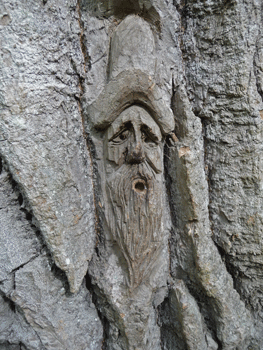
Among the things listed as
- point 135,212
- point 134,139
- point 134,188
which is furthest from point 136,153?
point 135,212

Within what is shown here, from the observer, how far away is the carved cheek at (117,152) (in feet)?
4.11

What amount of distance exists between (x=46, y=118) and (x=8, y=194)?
1.24ft

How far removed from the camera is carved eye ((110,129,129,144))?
1.25 metres

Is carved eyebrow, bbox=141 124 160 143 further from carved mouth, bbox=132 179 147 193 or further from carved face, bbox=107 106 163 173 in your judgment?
carved mouth, bbox=132 179 147 193

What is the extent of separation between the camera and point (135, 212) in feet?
4.15

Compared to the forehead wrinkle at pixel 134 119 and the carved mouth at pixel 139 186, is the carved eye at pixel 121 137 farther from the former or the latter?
the carved mouth at pixel 139 186

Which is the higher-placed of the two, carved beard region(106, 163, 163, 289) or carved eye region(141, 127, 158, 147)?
carved eye region(141, 127, 158, 147)

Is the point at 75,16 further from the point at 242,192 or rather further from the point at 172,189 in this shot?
the point at 242,192

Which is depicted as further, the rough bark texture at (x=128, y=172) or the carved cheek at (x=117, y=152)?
the carved cheek at (x=117, y=152)

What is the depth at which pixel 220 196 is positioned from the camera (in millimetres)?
1443

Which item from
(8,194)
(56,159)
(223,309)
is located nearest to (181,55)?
(56,159)

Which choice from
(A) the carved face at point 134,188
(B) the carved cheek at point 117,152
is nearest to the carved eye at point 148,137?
(A) the carved face at point 134,188

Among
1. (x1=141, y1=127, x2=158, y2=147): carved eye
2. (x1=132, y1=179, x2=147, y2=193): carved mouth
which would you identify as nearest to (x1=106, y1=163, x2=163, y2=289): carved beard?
(x1=132, y1=179, x2=147, y2=193): carved mouth

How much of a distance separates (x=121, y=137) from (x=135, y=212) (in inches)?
14.5
